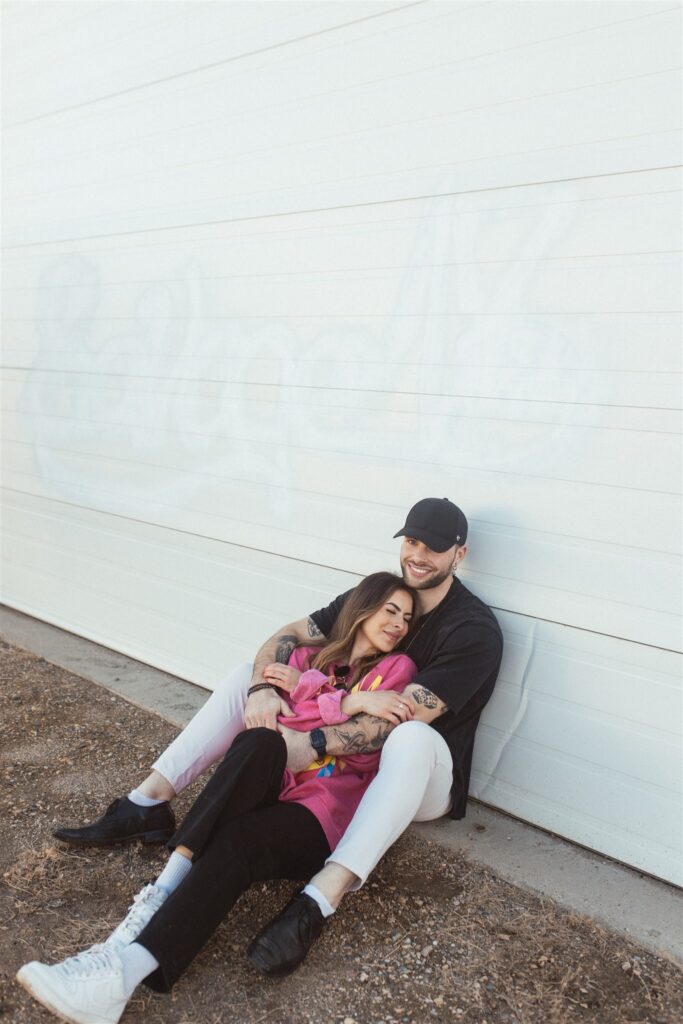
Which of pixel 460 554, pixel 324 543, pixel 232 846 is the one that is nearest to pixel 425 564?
pixel 460 554

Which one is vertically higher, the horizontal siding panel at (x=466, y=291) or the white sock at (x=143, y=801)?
the horizontal siding panel at (x=466, y=291)

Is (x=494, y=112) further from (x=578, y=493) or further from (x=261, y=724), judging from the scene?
(x=261, y=724)

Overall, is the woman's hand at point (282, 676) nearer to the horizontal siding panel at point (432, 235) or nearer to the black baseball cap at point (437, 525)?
the black baseball cap at point (437, 525)

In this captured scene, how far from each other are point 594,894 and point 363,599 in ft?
3.97

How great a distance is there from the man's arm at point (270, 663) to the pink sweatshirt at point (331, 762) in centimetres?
4

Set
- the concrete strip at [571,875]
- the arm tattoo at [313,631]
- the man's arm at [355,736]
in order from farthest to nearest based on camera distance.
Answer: the arm tattoo at [313,631] → the man's arm at [355,736] → the concrete strip at [571,875]

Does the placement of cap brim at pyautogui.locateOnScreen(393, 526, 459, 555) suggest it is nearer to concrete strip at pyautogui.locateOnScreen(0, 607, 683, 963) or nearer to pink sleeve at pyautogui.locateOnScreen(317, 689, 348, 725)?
pink sleeve at pyautogui.locateOnScreen(317, 689, 348, 725)

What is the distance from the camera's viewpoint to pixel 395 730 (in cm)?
278

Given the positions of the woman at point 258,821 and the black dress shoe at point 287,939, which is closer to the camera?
the woman at point 258,821

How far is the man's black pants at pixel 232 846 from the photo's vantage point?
2.29 metres

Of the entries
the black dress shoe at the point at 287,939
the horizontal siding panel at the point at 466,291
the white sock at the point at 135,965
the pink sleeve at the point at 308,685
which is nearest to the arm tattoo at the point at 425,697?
the pink sleeve at the point at 308,685

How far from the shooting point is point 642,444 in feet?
9.55

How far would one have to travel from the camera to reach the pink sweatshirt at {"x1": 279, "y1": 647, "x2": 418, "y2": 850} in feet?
9.00

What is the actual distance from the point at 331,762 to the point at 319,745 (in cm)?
9
